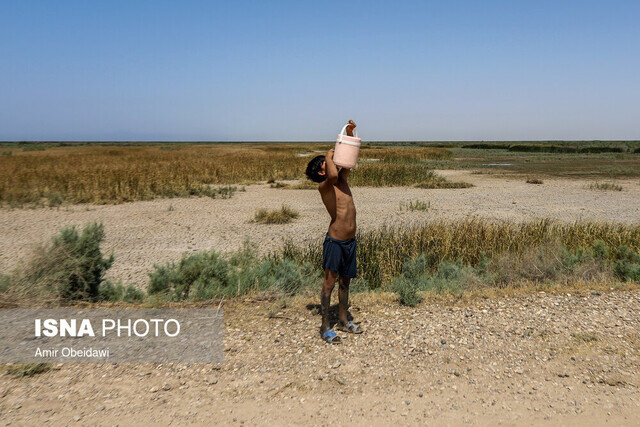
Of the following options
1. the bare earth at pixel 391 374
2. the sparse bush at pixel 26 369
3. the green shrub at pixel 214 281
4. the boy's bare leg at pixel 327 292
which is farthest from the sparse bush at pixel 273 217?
the sparse bush at pixel 26 369

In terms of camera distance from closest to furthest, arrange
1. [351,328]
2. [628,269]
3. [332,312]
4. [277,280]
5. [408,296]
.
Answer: [351,328]
[332,312]
[408,296]
[277,280]
[628,269]

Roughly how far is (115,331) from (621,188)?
22309 mm

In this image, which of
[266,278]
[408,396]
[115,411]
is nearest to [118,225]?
[266,278]

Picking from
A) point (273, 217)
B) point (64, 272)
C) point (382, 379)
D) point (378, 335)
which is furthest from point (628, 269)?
point (273, 217)

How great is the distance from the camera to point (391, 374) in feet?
10.8

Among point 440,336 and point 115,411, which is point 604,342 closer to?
point 440,336

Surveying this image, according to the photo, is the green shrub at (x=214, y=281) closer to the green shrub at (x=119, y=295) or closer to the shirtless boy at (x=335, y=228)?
the green shrub at (x=119, y=295)

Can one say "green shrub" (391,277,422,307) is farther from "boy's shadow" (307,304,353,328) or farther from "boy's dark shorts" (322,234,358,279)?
"boy's dark shorts" (322,234,358,279)

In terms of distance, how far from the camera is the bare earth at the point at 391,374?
9.14 feet

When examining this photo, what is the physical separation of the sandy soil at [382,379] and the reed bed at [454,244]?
8.13 feet

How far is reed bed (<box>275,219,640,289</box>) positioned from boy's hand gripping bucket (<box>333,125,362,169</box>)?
3406 mm

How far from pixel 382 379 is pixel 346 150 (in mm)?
1862

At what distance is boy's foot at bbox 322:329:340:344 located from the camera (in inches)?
146

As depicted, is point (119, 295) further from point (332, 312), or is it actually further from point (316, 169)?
point (316, 169)
